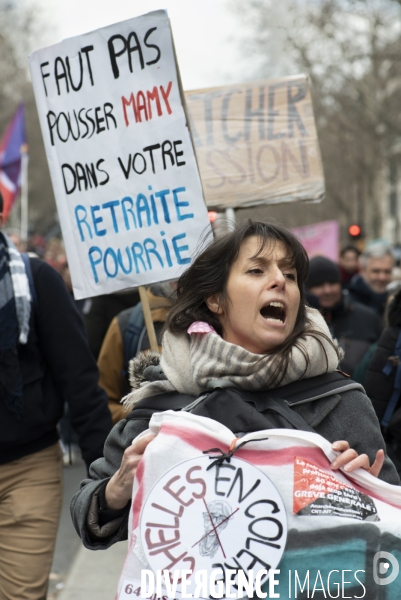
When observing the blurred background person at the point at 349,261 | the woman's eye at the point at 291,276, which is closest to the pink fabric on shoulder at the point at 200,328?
the woman's eye at the point at 291,276

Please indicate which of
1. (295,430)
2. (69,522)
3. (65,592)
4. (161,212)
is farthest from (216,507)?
(69,522)

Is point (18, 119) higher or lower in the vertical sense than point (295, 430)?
higher

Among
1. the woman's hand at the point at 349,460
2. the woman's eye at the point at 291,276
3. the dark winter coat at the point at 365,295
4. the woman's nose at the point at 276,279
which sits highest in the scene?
the woman's nose at the point at 276,279

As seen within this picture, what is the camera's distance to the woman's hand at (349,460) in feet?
6.57

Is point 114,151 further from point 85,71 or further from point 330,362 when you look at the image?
point 330,362

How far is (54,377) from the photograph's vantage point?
136 inches

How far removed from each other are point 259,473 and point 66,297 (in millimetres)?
1698

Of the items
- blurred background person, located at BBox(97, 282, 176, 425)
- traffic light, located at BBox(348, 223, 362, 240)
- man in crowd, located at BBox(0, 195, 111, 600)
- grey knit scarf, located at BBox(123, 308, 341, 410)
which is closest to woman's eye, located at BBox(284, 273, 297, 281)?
grey knit scarf, located at BBox(123, 308, 341, 410)

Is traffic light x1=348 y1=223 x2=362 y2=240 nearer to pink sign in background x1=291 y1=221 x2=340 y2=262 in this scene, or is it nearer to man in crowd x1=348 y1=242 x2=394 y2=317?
pink sign in background x1=291 y1=221 x2=340 y2=262

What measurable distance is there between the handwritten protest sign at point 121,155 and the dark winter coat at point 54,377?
0.40 metres

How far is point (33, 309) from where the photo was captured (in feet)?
11.3

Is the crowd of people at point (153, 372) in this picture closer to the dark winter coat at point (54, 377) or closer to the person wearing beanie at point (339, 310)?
the dark winter coat at point (54, 377)

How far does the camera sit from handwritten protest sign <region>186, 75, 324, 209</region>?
19.2 feet

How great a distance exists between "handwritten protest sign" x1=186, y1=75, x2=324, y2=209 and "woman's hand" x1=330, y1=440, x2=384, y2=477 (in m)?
3.78
